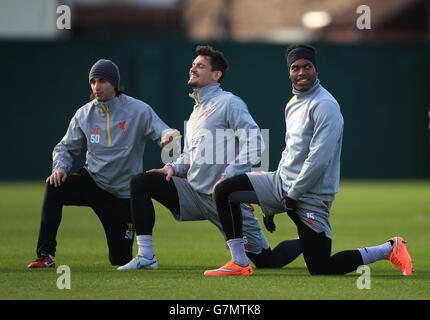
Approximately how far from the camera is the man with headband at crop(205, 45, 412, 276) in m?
6.30

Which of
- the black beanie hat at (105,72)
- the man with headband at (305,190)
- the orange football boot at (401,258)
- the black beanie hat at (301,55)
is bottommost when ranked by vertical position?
the orange football boot at (401,258)

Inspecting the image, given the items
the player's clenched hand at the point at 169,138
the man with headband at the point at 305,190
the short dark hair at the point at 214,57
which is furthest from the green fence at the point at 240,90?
the man with headband at the point at 305,190

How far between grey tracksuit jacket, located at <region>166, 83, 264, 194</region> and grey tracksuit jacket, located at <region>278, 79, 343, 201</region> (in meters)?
0.33

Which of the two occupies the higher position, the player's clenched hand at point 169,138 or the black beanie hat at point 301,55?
the black beanie hat at point 301,55

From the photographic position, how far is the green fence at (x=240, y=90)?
1959 centimetres

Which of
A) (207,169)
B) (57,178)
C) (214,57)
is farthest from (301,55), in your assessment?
(57,178)

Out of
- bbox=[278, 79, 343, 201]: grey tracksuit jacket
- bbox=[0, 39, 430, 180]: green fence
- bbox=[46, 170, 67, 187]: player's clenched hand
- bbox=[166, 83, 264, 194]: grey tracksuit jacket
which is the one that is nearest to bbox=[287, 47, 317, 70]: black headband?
bbox=[278, 79, 343, 201]: grey tracksuit jacket

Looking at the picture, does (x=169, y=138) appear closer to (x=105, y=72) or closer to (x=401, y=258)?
(x=105, y=72)

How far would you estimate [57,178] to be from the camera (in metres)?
7.08

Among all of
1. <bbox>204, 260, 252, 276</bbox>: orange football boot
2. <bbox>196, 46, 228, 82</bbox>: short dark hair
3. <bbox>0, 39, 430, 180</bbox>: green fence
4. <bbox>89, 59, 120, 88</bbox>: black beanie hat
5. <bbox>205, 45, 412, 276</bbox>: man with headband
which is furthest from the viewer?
<bbox>0, 39, 430, 180</bbox>: green fence

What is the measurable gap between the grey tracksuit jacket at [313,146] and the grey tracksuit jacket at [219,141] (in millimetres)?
331

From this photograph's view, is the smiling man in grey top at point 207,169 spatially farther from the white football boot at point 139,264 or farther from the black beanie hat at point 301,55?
the black beanie hat at point 301,55

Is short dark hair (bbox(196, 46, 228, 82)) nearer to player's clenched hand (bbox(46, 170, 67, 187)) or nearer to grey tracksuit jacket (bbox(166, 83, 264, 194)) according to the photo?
grey tracksuit jacket (bbox(166, 83, 264, 194))

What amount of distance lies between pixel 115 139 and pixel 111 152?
13cm
